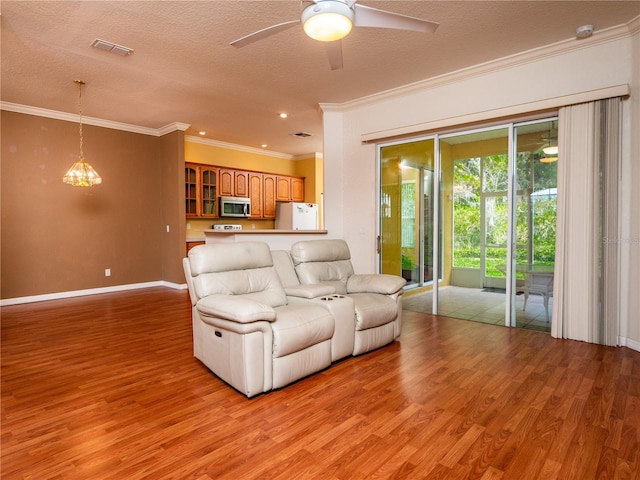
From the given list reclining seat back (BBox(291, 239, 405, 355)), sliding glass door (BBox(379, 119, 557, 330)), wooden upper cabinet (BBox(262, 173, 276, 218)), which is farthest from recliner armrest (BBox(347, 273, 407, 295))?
wooden upper cabinet (BBox(262, 173, 276, 218))

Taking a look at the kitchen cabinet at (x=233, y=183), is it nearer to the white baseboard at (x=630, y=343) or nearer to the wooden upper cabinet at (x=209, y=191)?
the wooden upper cabinet at (x=209, y=191)

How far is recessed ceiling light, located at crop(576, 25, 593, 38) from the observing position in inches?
129

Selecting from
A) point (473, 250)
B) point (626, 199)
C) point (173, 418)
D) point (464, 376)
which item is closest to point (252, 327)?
point (173, 418)

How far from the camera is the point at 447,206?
15.5 feet

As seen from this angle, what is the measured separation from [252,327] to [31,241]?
16.7 ft

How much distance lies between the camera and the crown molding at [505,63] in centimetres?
334

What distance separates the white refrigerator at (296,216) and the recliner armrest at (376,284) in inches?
170

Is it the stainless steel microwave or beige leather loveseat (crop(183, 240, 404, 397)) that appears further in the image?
the stainless steel microwave

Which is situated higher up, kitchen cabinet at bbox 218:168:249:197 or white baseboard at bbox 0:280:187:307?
kitchen cabinet at bbox 218:168:249:197

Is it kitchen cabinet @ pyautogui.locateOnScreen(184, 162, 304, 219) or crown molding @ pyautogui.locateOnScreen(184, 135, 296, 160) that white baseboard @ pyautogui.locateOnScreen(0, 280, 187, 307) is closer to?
kitchen cabinet @ pyautogui.locateOnScreen(184, 162, 304, 219)

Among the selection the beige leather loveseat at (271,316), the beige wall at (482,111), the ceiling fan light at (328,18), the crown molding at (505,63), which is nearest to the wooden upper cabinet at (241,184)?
the beige wall at (482,111)

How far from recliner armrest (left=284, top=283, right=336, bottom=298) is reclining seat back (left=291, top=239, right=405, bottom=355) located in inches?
9.8

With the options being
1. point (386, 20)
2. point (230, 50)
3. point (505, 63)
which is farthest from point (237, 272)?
point (505, 63)

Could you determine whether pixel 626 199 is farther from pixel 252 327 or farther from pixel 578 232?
pixel 252 327
